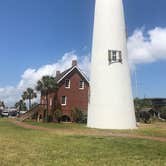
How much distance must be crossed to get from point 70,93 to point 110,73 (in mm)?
19135

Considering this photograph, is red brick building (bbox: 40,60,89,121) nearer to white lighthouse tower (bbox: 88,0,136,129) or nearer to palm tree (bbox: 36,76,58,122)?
palm tree (bbox: 36,76,58,122)

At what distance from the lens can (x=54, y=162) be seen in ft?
33.4

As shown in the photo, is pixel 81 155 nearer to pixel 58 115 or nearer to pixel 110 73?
pixel 110 73

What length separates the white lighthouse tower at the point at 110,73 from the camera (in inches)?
990

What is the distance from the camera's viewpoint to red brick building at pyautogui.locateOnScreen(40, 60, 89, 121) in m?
43.4

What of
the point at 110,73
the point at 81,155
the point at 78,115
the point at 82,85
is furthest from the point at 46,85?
the point at 81,155

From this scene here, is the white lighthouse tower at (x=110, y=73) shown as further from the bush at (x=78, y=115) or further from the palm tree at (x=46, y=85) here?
the palm tree at (x=46, y=85)

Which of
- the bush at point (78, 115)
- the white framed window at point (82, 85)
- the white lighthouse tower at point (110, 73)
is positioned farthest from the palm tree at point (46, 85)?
the white lighthouse tower at point (110, 73)

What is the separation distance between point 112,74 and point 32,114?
2436cm

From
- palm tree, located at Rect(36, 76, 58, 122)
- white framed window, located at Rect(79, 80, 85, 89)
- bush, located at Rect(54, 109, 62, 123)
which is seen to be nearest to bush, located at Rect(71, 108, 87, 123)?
bush, located at Rect(54, 109, 62, 123)

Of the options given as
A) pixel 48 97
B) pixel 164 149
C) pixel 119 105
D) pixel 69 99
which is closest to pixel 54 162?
pixel 164 149

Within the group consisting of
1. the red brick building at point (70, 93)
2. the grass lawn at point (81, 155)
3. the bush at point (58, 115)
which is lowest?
the grass lawn at point (81, 155)

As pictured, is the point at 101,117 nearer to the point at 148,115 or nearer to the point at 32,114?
the point at 148,115

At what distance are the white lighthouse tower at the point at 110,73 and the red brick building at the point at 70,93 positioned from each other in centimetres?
1693
